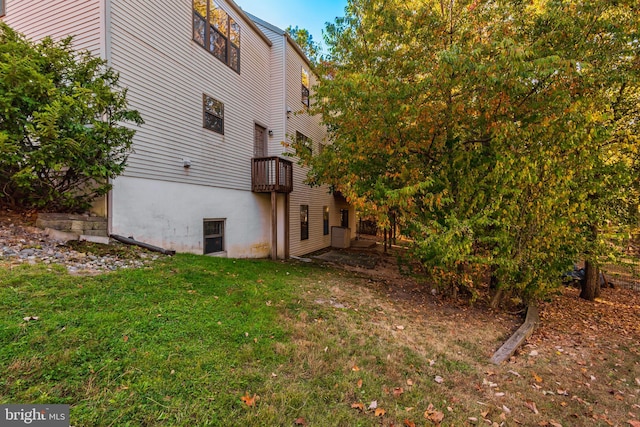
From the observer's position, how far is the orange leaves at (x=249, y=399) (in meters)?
2.31

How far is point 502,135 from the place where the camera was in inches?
197

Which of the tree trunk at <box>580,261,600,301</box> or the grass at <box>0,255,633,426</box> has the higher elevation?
the grass at <box>0,255,633,426</box>

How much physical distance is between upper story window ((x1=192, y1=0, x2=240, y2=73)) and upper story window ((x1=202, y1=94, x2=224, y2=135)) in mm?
1419

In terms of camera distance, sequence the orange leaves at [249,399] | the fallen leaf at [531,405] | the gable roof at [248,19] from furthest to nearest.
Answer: the gable roof at [248,19] < the fallen leaf at [531,405] < the orange leaves at [249,399]

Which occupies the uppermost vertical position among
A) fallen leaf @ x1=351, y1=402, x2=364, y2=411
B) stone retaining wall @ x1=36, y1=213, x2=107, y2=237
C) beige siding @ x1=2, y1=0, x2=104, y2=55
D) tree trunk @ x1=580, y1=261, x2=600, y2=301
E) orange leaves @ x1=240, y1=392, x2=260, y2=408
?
→ beige siding @ x1=2, y1=0, x2=104, y2=55

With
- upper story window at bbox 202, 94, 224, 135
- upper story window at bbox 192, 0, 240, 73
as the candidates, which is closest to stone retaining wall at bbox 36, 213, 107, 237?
upper story window at bbox 202, 94, 224, 135

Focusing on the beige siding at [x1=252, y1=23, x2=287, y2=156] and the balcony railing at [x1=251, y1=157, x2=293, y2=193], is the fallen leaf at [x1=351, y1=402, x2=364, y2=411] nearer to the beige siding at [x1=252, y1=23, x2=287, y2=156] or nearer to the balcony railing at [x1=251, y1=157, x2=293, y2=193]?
the balcony railing at [x1=251, y1=157, x2=293, y2=193]

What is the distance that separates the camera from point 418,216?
19.6 ft

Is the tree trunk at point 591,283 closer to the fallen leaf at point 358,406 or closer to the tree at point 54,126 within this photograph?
the fallen leaf at point 358,406

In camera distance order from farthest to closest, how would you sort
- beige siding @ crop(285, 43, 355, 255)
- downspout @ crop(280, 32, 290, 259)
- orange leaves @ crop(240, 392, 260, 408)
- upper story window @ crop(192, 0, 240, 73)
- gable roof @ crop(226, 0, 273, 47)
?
beige siding @ crop(285, 43, 355, 255)
downspout @ crop(280, 32, 290, 259)
gable roof @ crop(226, 0, 273, 47)
upper story window @ crop(192, 0, 240, 73)
orange leaves @ crop(240, 392, 260, 408)

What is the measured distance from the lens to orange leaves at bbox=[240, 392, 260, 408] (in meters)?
2.31

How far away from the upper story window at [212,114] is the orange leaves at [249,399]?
7408 millimetres

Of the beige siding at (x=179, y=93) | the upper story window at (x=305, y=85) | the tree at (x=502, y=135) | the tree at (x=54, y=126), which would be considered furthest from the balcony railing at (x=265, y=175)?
the tree at (x=54, y=126)

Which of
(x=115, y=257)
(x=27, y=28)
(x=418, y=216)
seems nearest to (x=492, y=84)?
(x=418, y=216)
